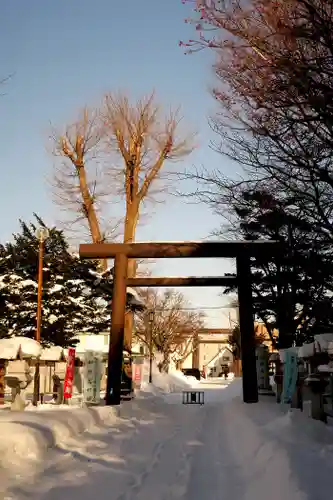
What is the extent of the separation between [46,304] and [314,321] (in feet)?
52.2

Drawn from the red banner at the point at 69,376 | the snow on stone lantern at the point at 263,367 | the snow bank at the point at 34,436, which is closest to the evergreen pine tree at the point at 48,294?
the red banner at the point at 69,376

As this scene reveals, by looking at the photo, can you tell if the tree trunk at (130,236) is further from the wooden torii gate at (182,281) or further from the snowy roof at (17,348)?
the snowy roof at (17,348)

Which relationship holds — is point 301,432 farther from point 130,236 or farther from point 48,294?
point 48,294

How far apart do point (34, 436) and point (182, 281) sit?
992 cm

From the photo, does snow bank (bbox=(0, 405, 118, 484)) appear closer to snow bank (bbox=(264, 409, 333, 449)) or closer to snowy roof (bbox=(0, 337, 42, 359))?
snow bank (bbox=(264, 409, 333, 449))

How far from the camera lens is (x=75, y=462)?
22.9ft

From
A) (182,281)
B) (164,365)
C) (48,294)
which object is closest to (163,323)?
(164,365)

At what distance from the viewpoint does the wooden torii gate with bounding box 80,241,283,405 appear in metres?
15.4

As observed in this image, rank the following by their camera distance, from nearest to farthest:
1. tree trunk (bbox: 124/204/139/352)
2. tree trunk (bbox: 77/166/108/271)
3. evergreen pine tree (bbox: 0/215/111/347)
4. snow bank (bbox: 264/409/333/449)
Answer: snow bank (bbox: 264/409/333/449) < tree trunk (bbox: 124/204/139/352) < tree trunk (bbox: 77/166/108/271) < evergreen pine tree (bbox: 0/215/111/347)

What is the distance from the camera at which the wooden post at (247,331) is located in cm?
1531

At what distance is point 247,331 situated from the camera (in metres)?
15.8

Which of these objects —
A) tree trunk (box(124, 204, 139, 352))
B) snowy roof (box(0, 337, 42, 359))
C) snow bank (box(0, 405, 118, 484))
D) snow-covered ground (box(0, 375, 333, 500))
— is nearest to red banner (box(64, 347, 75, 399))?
snowy roof (box(0, 337, 42, 359))

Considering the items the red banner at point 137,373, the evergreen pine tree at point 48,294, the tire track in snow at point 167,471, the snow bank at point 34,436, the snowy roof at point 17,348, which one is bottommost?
the tire track in snow at point 167,471

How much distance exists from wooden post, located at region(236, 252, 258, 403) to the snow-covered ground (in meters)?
4.48
